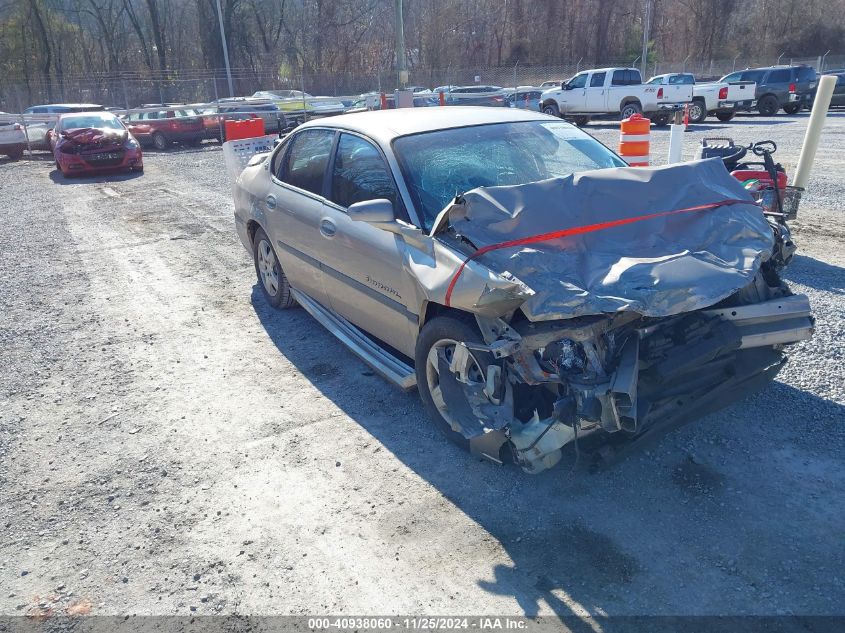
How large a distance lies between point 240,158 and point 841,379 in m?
8.25

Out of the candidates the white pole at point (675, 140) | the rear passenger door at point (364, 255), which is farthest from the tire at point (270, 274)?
the white pole at point (675, 140)

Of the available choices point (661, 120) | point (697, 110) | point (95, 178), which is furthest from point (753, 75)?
point (95, 178)

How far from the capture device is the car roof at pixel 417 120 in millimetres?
4477

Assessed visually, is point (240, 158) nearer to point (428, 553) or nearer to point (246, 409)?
point (246, 409)

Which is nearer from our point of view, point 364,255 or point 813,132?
point 364,255

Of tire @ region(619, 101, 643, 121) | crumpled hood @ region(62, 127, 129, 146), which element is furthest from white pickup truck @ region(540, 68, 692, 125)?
crumpled hood @ region(62, 127, 129, 146)

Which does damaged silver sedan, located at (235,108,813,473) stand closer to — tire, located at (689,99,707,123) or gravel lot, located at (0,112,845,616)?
gravel lot, located at (0,112,845,616)

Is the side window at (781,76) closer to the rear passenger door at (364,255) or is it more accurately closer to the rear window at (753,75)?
the rear window at (753,75)

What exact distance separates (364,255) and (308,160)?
1.43m

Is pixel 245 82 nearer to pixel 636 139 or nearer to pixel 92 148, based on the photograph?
pixel 92 148

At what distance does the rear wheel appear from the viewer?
73.6ft

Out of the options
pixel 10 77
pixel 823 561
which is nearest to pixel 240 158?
pixel 823 561

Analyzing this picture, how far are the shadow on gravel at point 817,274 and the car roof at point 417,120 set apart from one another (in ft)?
9.80

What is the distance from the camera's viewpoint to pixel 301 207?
5.07 m
